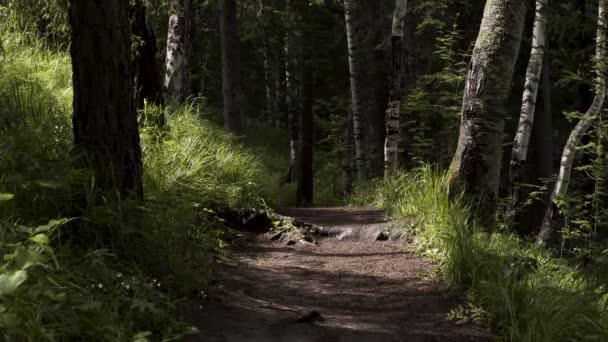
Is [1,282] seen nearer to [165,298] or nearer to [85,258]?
[85,258]

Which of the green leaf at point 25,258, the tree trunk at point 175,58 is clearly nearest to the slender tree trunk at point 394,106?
the tree trunk at point 175,58

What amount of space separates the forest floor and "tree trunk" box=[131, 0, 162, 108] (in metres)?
2.47

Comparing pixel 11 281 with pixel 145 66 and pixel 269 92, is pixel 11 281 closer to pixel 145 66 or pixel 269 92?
pixel 145 66

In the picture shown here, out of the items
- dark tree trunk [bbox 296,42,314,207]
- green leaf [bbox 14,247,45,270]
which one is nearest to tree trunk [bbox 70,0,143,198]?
green leaf [bbox 14,247,45,270]

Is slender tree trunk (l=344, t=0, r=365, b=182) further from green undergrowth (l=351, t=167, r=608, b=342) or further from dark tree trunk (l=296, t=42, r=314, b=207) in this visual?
green undergrowth (l=351, t=167, r=608, b=342)

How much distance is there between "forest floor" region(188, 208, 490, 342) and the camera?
493cm

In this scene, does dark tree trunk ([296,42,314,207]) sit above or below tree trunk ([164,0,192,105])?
below

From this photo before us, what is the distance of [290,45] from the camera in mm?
23422

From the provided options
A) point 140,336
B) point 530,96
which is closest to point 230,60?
point 530,96

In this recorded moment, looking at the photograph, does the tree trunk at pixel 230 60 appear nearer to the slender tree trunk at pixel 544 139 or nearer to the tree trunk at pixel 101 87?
the slender tree trunk at pixel 544 139

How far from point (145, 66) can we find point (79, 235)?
15.3 ft

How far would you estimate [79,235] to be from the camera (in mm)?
4824

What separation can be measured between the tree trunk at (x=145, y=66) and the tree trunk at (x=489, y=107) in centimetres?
425

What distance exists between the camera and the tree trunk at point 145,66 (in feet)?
28.9
